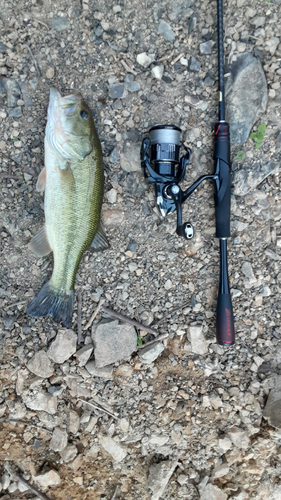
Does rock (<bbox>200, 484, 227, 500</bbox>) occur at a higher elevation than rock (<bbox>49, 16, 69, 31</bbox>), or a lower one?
lower

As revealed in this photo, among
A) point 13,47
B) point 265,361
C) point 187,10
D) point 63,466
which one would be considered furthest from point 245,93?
point 63,466

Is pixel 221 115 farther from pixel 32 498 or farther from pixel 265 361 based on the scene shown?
pixel 32 498

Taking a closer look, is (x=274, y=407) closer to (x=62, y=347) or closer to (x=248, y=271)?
(x=248, y=271)

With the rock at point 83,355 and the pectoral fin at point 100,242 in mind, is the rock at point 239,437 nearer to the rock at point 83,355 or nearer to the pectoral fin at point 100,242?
the rock at point 83,355

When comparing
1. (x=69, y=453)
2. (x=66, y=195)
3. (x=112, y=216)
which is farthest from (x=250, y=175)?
(x=69, y=453)

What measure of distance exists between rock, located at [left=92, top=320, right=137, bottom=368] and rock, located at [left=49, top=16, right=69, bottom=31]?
2.58 metres

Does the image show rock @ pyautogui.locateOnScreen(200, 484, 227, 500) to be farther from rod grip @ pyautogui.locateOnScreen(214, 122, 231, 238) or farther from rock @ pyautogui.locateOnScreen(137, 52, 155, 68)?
rock @ pyautogui.locateOnScreen(137, 52, 155, 68)

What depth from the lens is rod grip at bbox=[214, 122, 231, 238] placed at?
3010 mm

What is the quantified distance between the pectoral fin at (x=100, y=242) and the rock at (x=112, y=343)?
0.67 metres

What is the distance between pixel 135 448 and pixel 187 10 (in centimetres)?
391

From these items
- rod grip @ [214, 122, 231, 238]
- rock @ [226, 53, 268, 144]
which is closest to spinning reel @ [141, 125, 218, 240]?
rod grip @ [214, 122, 231, 238]

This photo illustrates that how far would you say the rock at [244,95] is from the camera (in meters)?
3.12

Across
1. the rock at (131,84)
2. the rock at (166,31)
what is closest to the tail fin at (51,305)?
the rock at (131,84)

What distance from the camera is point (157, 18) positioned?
311cm
